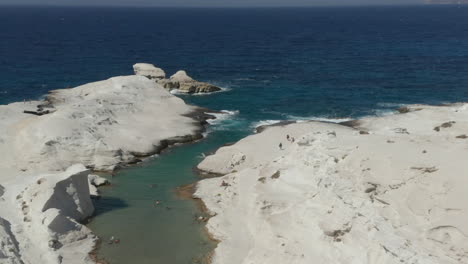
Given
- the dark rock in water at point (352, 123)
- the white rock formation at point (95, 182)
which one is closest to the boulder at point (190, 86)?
the dark rock in water at point (352, 123)

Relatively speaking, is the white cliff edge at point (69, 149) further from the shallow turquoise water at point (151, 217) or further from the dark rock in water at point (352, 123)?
the dark rock in water at point (352, 123)

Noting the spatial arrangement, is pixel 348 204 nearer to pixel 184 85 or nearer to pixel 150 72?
pixel 184 85

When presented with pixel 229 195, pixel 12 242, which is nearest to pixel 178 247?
pixel 229 195

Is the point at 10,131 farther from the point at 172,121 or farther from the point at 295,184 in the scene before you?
the point at 295,184

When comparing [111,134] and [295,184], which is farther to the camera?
[111,134]

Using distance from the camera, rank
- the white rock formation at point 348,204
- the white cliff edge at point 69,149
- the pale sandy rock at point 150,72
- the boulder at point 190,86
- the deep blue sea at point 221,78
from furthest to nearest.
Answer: the pale sandy rock at point 150,72 → the boulder at point 190,86 → the deep blue sea at point 221,78 → the white cliff edge at point 69,149 → the white rock formation at point 348,204

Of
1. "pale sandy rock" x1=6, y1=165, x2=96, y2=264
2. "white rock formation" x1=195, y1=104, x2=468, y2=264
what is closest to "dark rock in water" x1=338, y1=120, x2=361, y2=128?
"white rock formation" x1=195, y1=104, x2=468, y2=264
